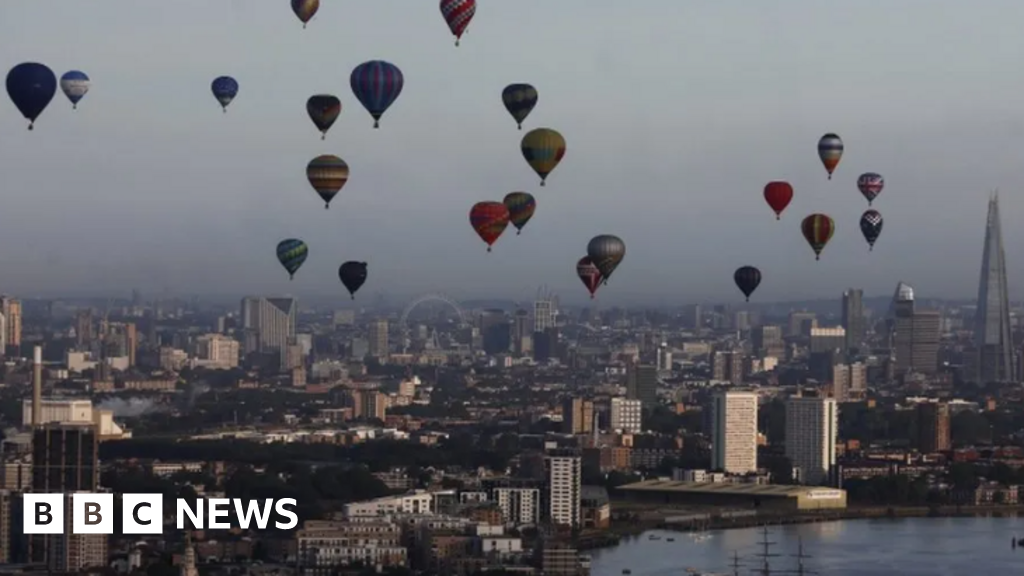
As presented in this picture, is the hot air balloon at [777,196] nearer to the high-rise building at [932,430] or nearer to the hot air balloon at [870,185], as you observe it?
the hot air balloon at [870,185]

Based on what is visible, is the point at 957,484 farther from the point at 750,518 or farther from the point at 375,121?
the point at 375,121

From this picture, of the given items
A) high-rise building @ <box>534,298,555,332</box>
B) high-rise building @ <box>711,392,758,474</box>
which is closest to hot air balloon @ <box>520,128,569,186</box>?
high-rise building @ <box>711,392,758,474</box>

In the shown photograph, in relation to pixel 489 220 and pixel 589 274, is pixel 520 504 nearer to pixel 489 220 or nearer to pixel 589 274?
pixel 589 274

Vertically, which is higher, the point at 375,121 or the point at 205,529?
the point at 375,121

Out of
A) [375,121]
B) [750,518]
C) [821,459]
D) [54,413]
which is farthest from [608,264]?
[54,413]

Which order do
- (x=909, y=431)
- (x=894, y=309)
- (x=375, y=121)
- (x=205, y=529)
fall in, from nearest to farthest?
(x=375, y=121) < (x=205, y=529) < (x=909, y=431) < (x=894, y=309)

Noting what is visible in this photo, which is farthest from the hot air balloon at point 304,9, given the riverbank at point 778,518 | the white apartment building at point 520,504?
the white apartment building at point 520,504
